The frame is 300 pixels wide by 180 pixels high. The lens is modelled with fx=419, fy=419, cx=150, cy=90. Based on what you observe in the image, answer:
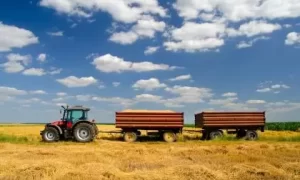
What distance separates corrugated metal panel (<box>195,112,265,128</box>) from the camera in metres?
25.9

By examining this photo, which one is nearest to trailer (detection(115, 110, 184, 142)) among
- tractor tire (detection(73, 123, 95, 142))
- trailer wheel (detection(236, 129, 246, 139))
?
tractor tire (detection(73, 123, 95, 142))

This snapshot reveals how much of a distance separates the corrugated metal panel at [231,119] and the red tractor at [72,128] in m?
7.11

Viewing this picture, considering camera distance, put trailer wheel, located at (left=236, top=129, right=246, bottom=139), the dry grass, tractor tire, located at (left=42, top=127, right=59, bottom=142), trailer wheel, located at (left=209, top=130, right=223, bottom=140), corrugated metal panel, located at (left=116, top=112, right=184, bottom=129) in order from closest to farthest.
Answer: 1. the dry grass
2. tractor tire, located at (left=42, top=127, right=59, bottom=142)
3. corrugated metal panel, located at (left=116, top=112, right=184, bottom=129)
4. trailer wheel, located at (left=209, top=130, right=223, bottom=140)
5. trailer wheel, located at (left=236, top=129, right=246, bottom=139)

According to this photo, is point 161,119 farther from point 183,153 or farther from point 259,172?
point 259,172

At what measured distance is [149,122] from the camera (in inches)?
984

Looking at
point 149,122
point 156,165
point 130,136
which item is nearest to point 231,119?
point 149,122

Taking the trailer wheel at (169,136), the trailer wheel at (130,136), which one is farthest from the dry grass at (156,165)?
the trailer wheel at (130,136)

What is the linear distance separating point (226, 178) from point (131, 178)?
2415 millimetres

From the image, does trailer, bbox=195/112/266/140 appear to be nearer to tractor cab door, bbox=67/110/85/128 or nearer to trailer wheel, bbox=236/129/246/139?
trailer wheel, bbox=236/129/246/139

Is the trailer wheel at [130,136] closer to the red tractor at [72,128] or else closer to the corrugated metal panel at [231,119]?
the red tractor at [72,128]

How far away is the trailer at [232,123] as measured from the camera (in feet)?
85.0

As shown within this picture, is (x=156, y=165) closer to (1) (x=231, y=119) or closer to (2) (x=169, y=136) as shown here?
(2) (x=169, y=136)

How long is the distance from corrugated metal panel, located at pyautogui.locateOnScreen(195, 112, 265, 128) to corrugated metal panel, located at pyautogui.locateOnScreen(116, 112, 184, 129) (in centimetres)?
184

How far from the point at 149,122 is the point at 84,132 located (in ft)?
13.6
